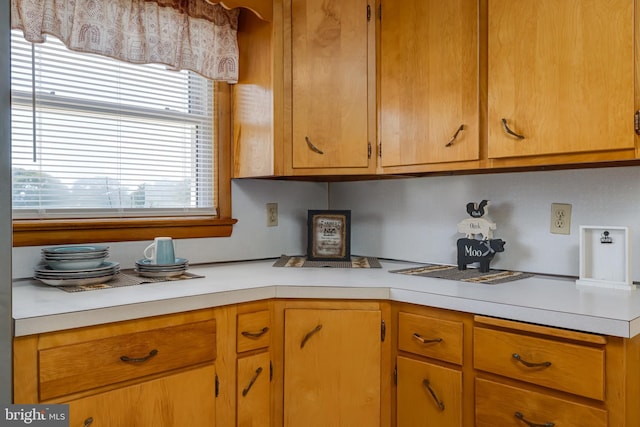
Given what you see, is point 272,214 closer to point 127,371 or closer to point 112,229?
point 112,229

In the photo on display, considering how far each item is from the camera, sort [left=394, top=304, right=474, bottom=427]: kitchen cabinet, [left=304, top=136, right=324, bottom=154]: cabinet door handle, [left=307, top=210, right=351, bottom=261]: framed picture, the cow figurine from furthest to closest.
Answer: [left=307, top=210, right=351, bottom=261]: framed picture → [left=304, top=136, right=324, bottom=154]: cabinet door handle → the cow figurine → [left=394, top=304, right=474, bottom=427]: kitchen cabinet

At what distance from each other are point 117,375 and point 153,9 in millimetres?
1427

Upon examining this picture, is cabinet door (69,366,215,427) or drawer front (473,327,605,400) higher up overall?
drawer front (473,327,605,400)

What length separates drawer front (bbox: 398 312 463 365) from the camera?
4.95 ft

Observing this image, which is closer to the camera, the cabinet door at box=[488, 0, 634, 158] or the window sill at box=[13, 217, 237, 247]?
the cabinet door at box=[488, 0, 634, 158]

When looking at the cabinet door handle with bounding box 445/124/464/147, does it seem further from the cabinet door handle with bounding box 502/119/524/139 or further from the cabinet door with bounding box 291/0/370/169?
the cabinet door with bounding box 291/0/370/169

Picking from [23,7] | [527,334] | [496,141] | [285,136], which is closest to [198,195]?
[285,136]

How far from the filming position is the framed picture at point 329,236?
2.29m

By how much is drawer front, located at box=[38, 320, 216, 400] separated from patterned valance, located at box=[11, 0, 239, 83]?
1081 mm

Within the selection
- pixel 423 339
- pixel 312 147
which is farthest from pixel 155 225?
pixel 423 339

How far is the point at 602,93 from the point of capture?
146cm

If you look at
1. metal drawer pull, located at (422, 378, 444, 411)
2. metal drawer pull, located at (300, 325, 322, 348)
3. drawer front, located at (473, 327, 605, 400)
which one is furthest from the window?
drawer front, located at (473, 327, 605, 400)

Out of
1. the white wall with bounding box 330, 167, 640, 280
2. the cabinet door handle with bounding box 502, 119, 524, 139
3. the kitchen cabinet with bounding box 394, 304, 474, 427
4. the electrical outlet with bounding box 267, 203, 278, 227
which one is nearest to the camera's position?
the kitchen cabinet with bounding box 394, 304, 474, 427

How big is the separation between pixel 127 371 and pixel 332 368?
27.0 inches
